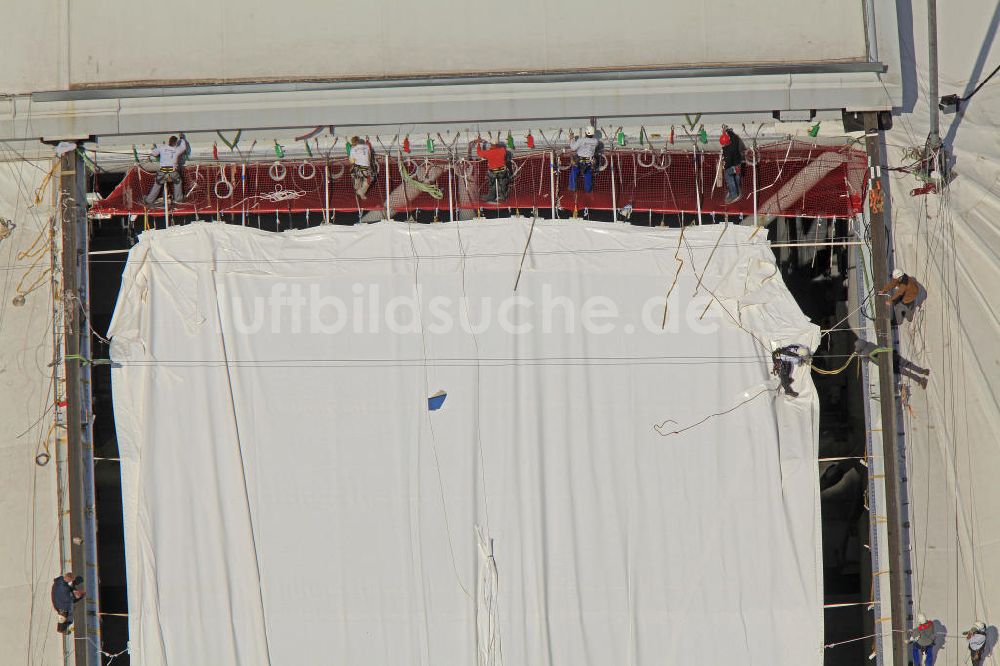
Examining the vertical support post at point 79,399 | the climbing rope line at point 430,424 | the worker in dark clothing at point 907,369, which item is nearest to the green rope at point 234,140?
the vertical support post at point 79,399

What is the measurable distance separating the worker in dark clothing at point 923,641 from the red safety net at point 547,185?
489 centimetres

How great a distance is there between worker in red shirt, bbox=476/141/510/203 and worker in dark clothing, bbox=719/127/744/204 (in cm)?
258

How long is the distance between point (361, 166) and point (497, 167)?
1.63 meters

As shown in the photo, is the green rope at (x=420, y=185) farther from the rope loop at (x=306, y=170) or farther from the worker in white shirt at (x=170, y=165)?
the worker in white shirt at (x=170, y=165)

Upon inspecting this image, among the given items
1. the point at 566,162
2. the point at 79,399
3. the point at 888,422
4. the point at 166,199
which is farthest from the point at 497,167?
the point at 79,399

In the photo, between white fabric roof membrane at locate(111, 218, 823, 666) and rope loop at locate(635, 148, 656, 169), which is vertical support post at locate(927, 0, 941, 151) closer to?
white fabric roof membrane at locate(111, 218, 823, 666)

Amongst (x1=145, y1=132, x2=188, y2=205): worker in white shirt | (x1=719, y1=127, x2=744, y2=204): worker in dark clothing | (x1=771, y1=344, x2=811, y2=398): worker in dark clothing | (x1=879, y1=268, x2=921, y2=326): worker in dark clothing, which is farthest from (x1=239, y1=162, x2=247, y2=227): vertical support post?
(x1=879, y1=268, x2=921, y2=326): worker in dark clothing

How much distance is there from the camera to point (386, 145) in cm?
1016

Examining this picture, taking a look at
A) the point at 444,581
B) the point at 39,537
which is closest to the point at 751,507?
the point at 444,581

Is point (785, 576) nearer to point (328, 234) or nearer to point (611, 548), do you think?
point (611, 548)

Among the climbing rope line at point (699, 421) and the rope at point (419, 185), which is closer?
the climbing rope line at point (699, 421)

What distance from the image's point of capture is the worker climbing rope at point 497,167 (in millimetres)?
9914

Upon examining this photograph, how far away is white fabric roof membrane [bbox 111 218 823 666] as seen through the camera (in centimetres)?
977

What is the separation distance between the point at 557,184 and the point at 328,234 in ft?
9.28
